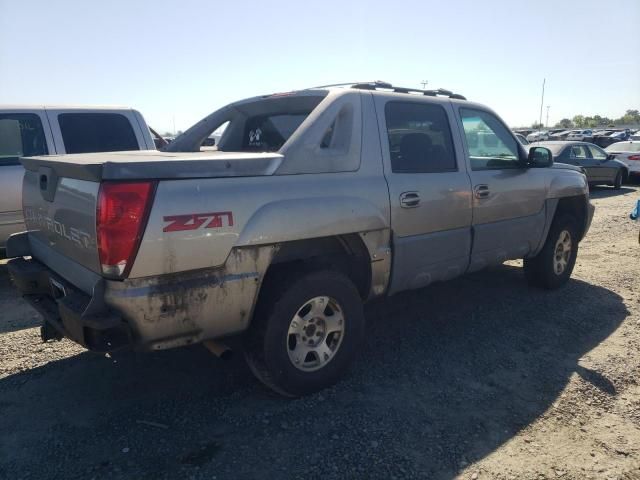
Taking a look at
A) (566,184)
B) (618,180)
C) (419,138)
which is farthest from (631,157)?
(419,138)

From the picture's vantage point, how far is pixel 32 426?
2.98 m

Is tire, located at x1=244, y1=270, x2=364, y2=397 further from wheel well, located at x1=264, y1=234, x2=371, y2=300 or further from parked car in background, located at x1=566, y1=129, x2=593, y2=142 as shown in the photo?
parked car in background, located at x1=566, y1=129, x2=593, y2=142

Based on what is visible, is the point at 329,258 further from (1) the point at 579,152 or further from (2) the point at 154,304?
(1) the point at 579,152

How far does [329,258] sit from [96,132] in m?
4.18

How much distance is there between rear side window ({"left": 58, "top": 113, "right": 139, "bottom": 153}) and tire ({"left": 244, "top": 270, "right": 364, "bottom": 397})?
4.16 metres

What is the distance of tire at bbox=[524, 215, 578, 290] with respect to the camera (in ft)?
17.4

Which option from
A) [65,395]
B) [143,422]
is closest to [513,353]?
[143,422]

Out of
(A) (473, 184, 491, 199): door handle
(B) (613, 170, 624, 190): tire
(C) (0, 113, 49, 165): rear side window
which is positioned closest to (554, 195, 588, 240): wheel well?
(A) (473, 184, 491, 199): door handle

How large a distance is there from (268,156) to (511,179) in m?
2.64

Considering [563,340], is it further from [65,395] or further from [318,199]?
[65,395]

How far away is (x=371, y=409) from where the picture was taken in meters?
3.14

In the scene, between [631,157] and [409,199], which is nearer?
[409,199]

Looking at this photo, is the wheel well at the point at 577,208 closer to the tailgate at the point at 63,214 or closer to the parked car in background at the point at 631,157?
the tailgate at the point at 63,214

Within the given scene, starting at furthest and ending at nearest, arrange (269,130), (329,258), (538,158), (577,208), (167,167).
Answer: (577,208)
(538,158)
(269,130)
(329,258)
(167,167)
